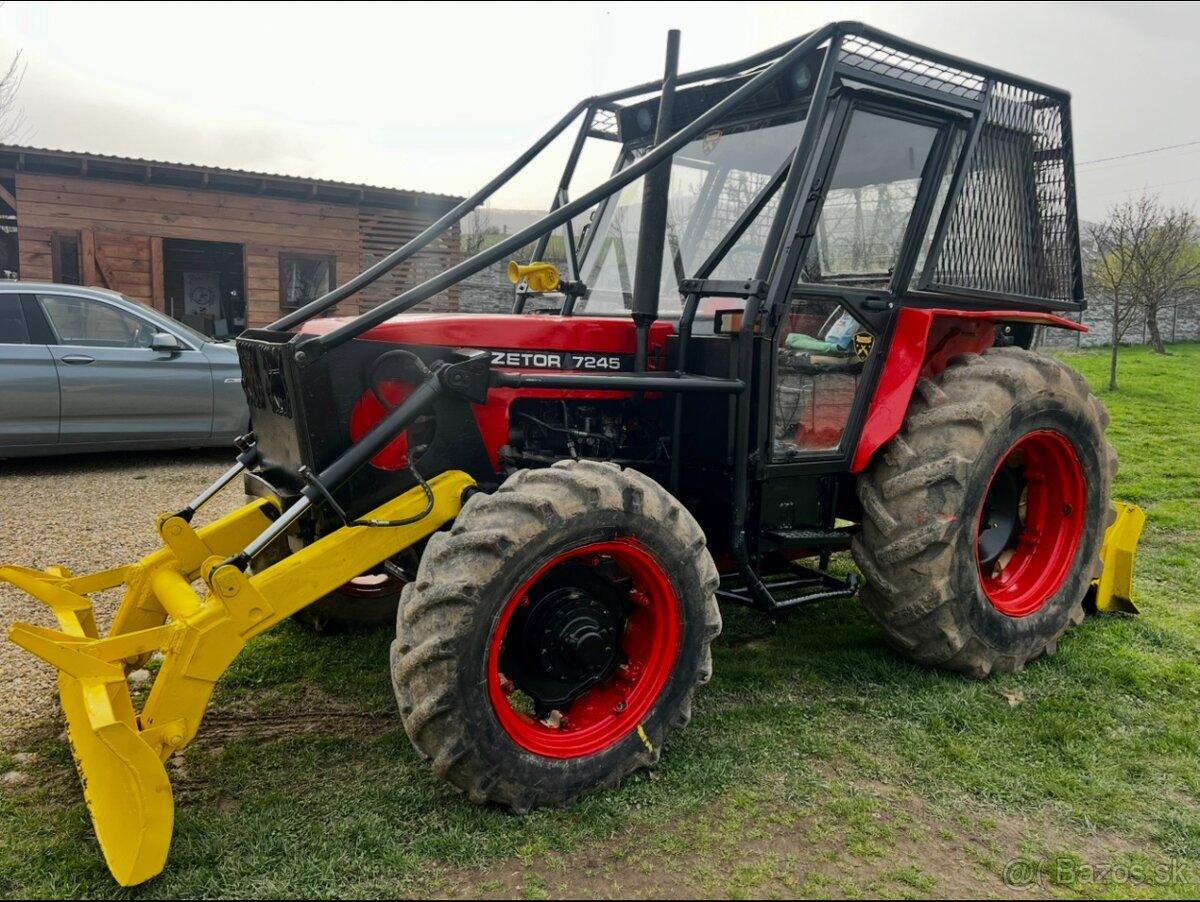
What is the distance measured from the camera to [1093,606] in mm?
4703

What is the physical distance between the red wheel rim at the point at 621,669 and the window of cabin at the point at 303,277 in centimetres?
1303

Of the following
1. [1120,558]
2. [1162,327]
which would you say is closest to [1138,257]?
[1162,327]

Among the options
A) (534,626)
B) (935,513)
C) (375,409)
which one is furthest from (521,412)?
(935,513)

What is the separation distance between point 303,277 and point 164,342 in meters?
7.70

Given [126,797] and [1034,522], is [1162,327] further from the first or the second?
[126,797]

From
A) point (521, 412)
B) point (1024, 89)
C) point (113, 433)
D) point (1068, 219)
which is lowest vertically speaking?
point (113, 433)

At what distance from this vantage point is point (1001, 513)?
441cm

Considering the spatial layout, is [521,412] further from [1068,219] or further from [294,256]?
[294,256]

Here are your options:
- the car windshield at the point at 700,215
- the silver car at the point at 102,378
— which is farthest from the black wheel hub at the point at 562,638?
the silver car at the point at 102,378

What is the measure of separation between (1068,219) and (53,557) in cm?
630

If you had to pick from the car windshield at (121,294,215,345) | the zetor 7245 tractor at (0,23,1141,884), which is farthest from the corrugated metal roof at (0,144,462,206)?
the zetor 7245 tractor at (0,23,1141,884)

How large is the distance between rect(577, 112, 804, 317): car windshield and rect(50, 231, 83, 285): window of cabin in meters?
11.9

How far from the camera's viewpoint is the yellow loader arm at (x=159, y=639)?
8.00 feet

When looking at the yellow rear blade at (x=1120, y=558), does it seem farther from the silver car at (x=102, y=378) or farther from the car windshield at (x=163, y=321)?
the car windshield at (x=163, y=321)
